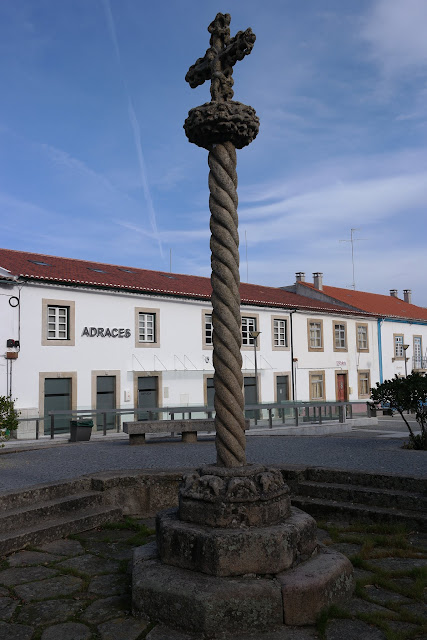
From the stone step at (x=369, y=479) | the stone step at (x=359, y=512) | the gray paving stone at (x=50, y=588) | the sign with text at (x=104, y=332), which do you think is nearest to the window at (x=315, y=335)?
the sign with text at (x=104, y=332)

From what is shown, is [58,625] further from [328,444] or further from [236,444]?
[328,444]

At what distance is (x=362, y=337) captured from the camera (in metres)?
31.5

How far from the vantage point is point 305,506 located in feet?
17.6

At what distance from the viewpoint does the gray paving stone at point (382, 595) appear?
3.29m

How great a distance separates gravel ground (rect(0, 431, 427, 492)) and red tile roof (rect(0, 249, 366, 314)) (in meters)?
9.21

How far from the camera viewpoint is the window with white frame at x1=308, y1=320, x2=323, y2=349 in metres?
27.9

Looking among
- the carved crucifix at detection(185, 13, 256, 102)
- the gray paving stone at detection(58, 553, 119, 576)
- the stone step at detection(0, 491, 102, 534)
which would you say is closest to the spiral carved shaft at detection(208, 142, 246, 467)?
the carved crucifix at detection(185, 13, 256, 102)

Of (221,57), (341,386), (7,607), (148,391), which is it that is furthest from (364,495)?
(341,386)

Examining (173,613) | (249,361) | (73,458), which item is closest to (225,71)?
(173,613)

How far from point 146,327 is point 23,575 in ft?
57.5

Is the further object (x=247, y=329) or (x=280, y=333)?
(x=280, y=333)

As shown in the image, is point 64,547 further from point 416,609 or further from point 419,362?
point 419,362

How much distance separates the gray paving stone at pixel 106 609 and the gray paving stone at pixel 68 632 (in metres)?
0.09

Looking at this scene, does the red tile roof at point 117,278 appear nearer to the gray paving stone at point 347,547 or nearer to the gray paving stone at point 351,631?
the gray paving stone at point 347,547
